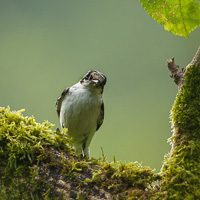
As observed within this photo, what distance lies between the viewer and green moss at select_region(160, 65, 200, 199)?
2.26 meters

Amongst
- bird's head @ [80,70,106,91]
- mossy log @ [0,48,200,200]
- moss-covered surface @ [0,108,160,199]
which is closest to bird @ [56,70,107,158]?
bird's head @ [80,70,106,91]

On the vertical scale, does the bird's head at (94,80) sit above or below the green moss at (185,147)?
above

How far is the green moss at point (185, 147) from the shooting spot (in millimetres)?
2256

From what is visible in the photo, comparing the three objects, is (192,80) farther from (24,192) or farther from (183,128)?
(24,192)

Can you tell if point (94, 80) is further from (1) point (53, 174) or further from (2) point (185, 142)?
(1) point (53, 174)

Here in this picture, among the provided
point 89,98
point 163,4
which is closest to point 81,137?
point 89,98

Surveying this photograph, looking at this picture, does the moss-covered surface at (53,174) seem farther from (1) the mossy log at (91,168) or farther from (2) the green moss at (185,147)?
(2) the green moss at (185,147)

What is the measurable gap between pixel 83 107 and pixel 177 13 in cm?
312

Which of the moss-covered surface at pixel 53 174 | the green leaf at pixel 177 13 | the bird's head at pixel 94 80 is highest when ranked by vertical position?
the bird's head at pixel 94 80

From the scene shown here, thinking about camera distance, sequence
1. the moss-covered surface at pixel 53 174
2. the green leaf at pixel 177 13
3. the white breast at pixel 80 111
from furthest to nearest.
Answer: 1. the white breast at pixel 80 111
2. the moss-covered surface at pixel 53 174
3. the green leaf at pixel 177 13

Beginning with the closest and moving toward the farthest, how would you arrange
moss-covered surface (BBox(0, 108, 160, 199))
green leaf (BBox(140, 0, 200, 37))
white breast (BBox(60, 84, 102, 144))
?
green leaf (BBox(140, 0, 200, 37)) → moss-covered surface (BBox(0, 108, 160, 199)) → white breast (BBox(60, 84, 102, 144))

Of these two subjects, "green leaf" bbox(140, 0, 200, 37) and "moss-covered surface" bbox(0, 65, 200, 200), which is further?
"moss-covered surface" bbox(0, 65, 200, 200)

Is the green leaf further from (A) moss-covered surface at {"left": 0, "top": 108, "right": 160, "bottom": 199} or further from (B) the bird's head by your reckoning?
(B) the bird's head

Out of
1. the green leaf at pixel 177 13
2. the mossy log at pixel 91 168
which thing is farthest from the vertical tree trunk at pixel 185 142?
the green leaf at pixel 177 13
